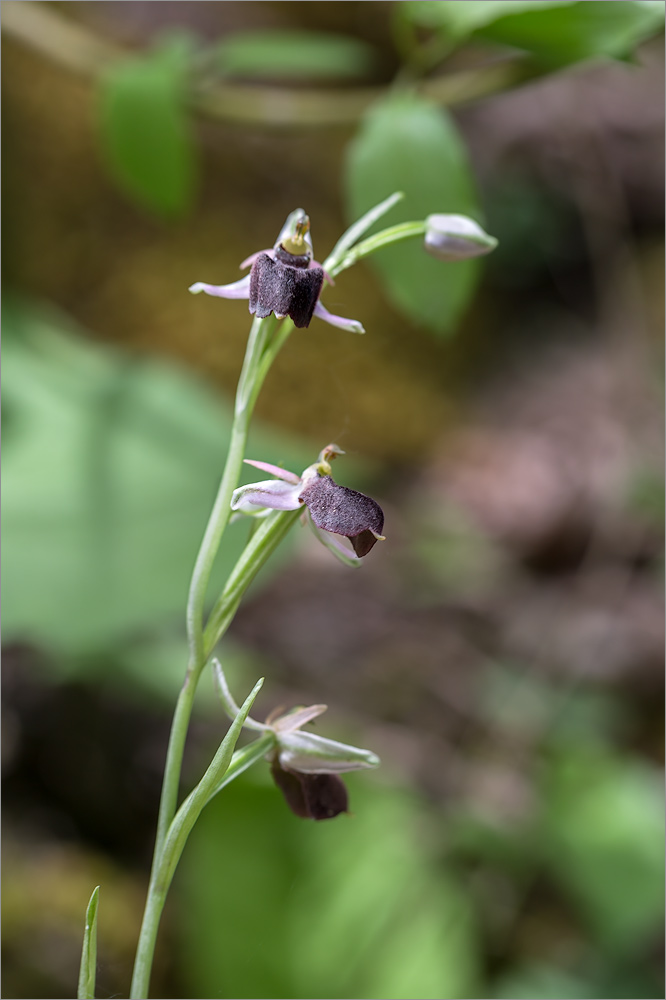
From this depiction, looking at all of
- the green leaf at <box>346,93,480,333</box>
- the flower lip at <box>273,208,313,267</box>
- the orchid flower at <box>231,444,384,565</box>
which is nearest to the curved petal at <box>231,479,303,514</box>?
the orchid flower at <box>231,444,384,565</box>

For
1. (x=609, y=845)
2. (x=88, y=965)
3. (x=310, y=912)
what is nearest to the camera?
(x=88, y=965)

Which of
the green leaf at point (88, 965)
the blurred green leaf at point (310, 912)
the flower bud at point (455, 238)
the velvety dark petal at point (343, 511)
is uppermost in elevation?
the flower bud at point (455, 238)

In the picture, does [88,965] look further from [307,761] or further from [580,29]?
[580,29]

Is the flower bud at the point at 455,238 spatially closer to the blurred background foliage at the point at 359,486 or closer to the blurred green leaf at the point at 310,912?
the blurred background foliage at the point at 359,486

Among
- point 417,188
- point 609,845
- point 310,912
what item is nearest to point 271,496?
point 417,188


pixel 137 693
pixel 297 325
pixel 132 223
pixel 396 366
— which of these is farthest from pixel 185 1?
pixel 297 325

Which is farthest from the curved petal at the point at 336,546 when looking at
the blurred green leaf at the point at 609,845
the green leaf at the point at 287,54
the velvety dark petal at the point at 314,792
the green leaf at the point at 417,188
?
the blurred green leaf at the point at 609,845
